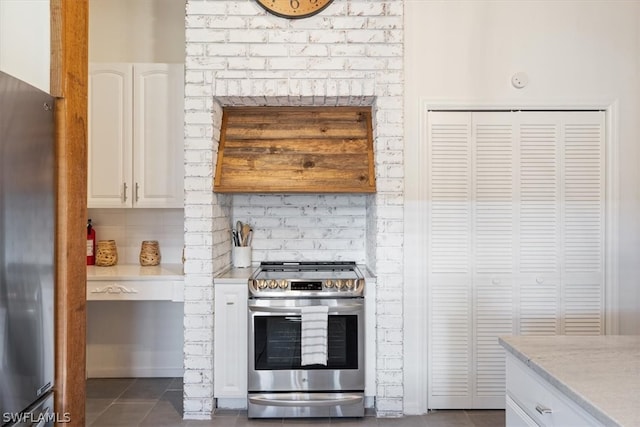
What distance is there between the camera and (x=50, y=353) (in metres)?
1.55

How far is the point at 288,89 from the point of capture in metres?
2.95

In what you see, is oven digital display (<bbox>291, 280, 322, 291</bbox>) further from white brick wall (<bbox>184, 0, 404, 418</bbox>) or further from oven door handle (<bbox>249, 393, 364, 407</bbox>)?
oven door handle (<bbox>249, 393, 364, 407</bbox>)

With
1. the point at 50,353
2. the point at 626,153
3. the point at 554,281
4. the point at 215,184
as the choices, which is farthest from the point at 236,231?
the point at 626,153

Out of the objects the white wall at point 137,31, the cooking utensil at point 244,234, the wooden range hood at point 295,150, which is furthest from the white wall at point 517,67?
the white wall at point 137,31

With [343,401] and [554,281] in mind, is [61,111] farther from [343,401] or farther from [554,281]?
[554,281]

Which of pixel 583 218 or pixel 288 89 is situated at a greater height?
pixel 288 89

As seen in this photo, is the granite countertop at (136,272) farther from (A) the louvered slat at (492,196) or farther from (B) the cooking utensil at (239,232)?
(A) the louvered slat at (492,196)

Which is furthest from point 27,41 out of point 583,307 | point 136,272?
point 583,307

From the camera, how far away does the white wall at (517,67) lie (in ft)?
9.80

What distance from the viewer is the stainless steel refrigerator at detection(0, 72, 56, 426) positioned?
4.28 feet

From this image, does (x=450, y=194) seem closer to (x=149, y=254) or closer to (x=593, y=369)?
(x=593, y=369)

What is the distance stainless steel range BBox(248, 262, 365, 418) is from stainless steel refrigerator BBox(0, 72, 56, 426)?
1455 mm

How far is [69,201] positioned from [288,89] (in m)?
1.68

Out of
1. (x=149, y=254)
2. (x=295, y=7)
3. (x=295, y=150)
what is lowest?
(x=149, y=254)
